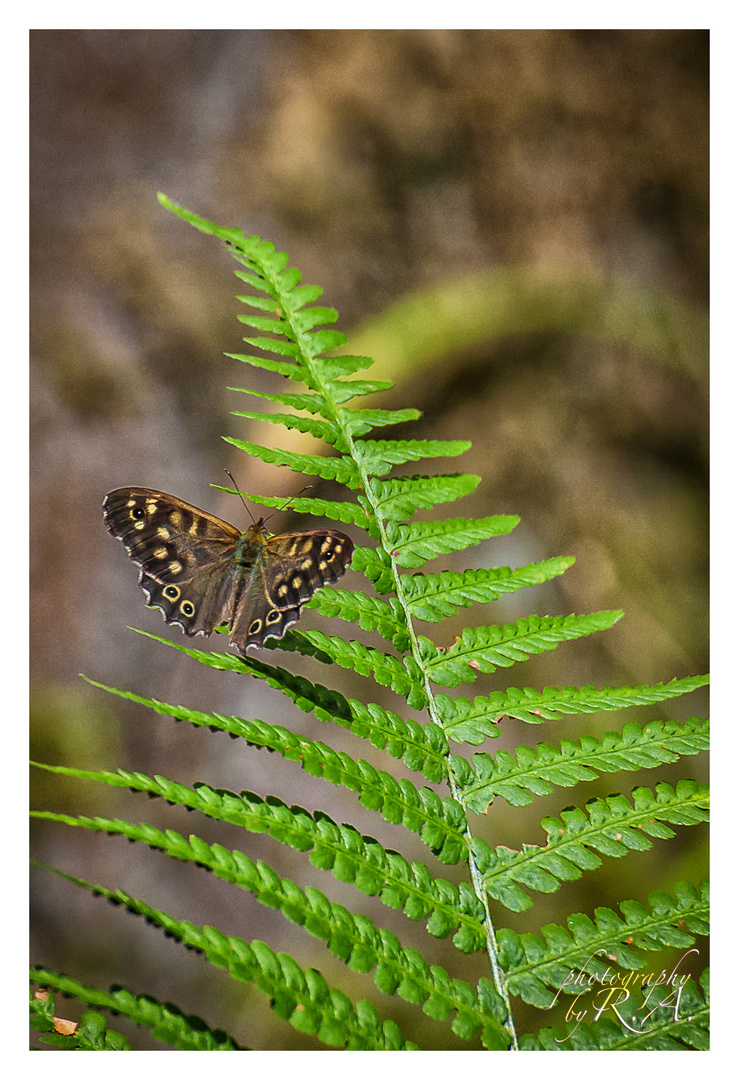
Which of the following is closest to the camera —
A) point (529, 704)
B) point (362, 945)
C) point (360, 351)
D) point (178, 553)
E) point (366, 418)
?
point (362, 945)

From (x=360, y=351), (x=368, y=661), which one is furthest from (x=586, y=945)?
(x=360, y=351)

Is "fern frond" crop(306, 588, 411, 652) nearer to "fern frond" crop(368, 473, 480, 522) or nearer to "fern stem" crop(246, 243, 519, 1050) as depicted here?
"fern stem" crop(246, 243, 519, 1050)

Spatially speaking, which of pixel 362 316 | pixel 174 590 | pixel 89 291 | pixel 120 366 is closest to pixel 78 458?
pixel 120 366

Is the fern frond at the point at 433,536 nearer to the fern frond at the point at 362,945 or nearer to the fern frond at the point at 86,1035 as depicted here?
the fern frond at the point at 362,945

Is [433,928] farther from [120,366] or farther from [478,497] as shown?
[120,366]

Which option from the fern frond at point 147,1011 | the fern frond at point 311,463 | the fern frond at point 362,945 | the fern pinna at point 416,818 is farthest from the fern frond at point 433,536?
the fern frond at point 147,1011

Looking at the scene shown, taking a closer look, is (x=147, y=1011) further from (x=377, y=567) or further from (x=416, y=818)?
(x=377, y=567)

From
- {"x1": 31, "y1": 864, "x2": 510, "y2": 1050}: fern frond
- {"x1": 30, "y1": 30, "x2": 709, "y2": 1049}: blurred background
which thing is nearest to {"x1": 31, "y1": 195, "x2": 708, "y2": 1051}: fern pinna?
{"x1": 31, "y1": 864, "x2": 510, "y2": 1050}: fern frond
